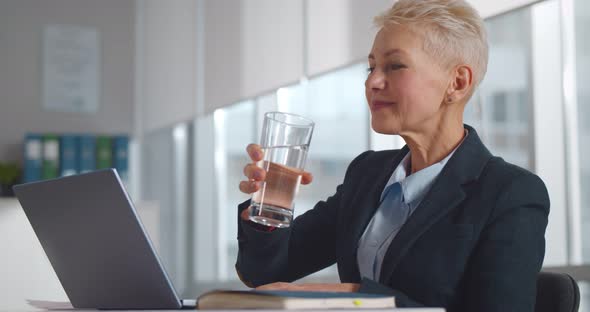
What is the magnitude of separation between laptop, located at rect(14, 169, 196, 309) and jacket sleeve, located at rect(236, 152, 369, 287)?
0.33m

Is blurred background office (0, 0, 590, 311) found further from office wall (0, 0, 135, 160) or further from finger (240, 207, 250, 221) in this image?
finger (240, 207, 250, 221)

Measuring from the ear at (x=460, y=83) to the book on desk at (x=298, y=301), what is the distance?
29.7 inches

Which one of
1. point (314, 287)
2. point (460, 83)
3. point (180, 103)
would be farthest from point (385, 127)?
point (180, 103)

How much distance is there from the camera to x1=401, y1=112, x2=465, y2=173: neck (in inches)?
70.1

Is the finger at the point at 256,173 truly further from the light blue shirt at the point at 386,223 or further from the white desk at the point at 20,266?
the white desk at the point at 20,266

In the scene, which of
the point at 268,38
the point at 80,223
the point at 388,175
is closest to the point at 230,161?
the point at 268,38

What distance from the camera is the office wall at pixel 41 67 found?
5.61 metres

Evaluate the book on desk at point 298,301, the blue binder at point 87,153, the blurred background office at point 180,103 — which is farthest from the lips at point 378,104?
the blue binder at point 87,153

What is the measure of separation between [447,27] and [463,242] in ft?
1.46

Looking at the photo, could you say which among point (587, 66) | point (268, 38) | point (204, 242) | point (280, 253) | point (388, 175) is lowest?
point (204, 242)

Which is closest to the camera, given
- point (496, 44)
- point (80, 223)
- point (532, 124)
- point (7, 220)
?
point (80, 223)

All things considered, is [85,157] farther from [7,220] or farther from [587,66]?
[587,66]

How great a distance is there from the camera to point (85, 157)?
5.34 metres

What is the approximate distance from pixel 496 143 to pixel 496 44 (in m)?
1.12
